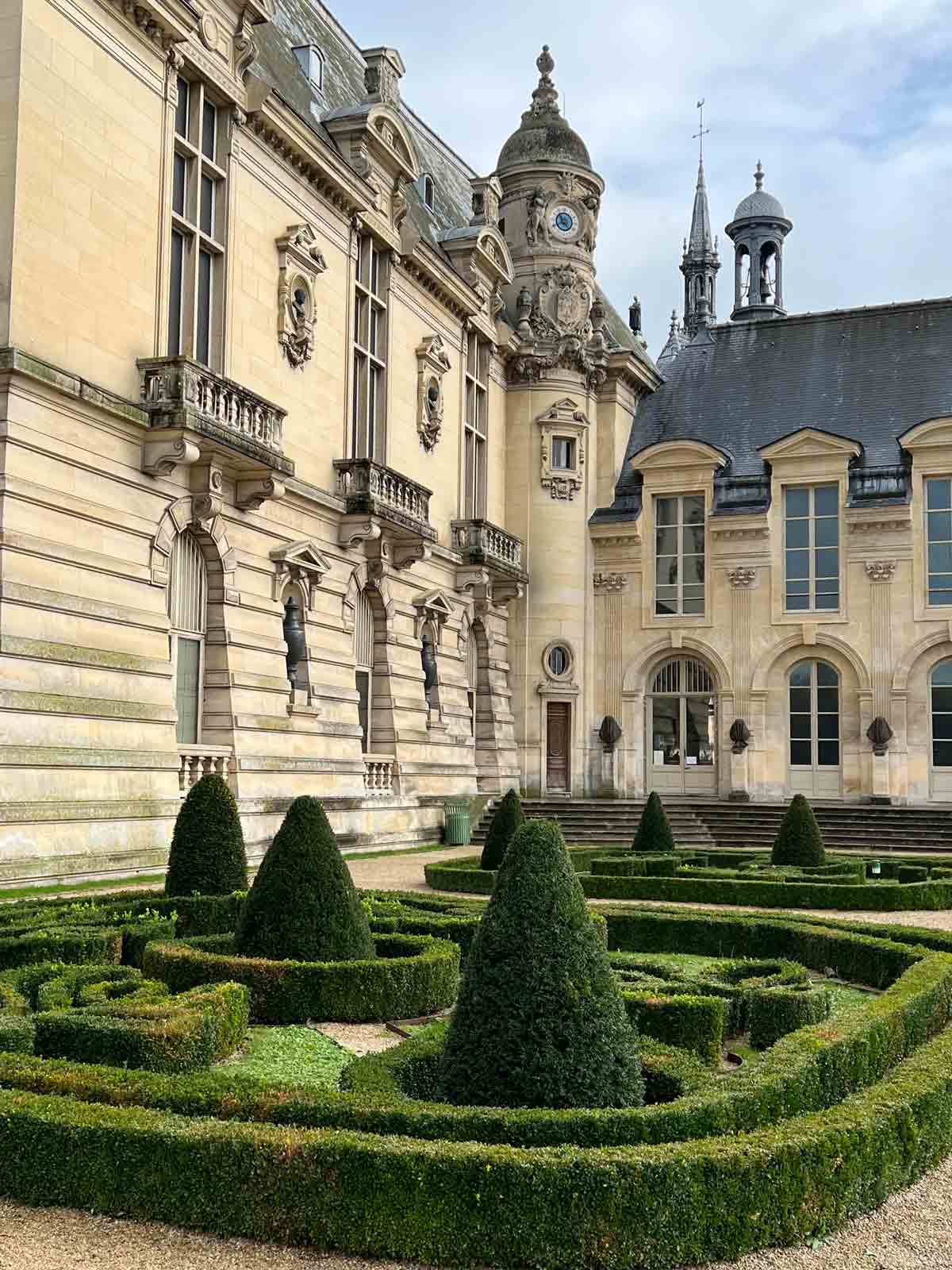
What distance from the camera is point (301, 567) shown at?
2500 centimetres

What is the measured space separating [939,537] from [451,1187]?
105 ft

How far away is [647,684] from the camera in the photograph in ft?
124

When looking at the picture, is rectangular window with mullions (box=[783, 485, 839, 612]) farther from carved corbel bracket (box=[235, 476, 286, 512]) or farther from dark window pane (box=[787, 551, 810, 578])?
carved corbel bracket (box=[235, 476, 286, 512])

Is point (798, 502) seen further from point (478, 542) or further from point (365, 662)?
point (365, 662)

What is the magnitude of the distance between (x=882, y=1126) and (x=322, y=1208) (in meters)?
2.63

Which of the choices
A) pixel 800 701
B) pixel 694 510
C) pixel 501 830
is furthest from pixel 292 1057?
pixel 694 510

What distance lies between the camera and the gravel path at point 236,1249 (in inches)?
214

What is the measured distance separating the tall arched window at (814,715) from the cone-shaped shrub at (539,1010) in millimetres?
29505

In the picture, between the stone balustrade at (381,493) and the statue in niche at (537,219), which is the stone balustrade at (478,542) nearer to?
the stone balustrade at (381,493)

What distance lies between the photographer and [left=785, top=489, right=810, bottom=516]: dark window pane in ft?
119

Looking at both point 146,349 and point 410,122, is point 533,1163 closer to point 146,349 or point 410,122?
point 146,349

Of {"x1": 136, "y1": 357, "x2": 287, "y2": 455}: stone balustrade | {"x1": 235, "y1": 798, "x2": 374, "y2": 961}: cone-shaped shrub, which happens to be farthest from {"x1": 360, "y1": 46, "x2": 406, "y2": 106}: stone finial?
{"x1": 235, "y1": 798, "x2": 374, "y2": 961}: cone-shaped shrub

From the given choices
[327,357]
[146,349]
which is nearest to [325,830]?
[146,349]

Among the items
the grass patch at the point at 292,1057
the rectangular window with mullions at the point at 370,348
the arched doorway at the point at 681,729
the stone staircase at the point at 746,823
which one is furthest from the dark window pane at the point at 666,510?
the grass patch at the point at 292,1057
